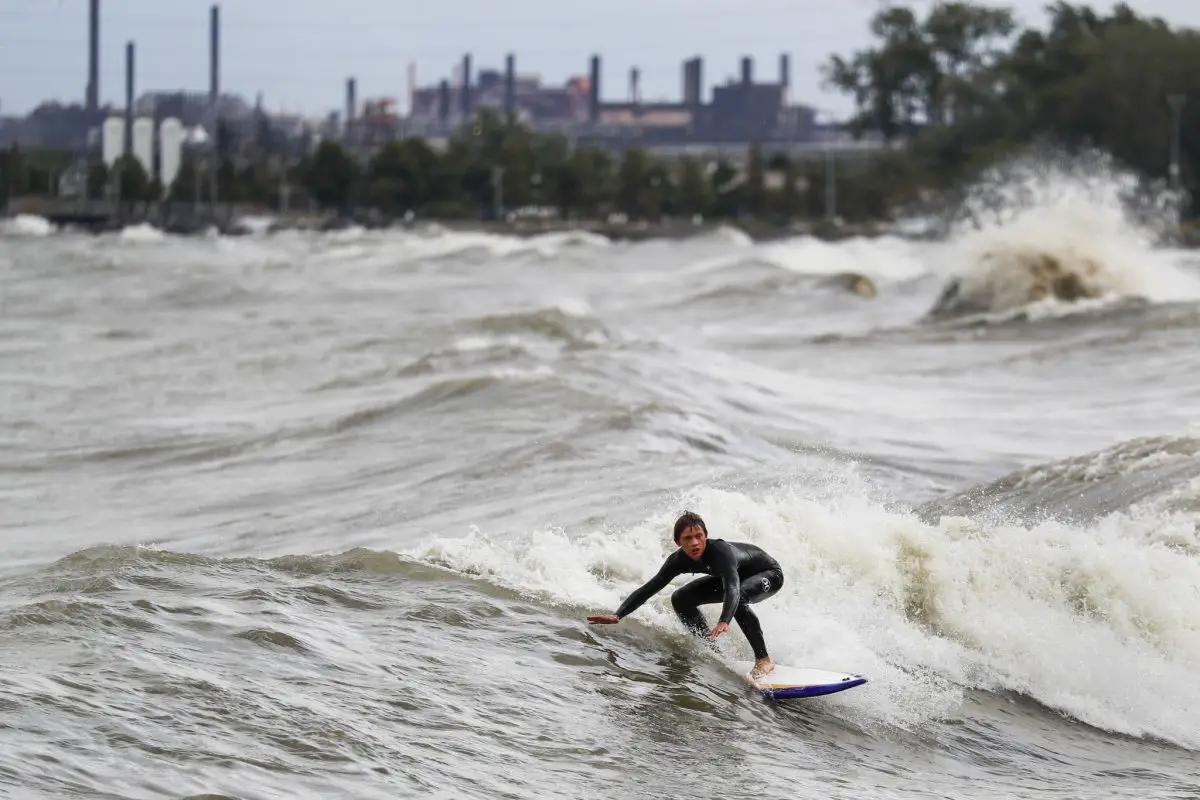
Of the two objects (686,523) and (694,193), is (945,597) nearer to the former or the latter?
(686,523)

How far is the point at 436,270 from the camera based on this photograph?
77.2 m

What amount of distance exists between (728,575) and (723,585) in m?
0.11

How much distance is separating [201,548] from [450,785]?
6672mm

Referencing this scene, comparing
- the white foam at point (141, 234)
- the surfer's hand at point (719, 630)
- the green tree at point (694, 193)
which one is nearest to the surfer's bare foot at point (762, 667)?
the surfer's hand at point (719, 630)

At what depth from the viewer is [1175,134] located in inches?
4055

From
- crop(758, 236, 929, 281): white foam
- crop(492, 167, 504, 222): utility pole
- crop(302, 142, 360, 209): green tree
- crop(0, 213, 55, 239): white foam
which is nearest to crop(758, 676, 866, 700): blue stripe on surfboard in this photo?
crop(758, 236, 929, 281): white foam

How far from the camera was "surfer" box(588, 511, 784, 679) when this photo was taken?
9914mm

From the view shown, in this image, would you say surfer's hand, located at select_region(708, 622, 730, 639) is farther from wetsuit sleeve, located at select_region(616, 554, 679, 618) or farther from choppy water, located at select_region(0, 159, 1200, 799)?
wetsuit sleeve, located at select_region(616, 554, 679, 618)

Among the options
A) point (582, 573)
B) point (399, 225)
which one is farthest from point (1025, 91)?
point (582, 573)

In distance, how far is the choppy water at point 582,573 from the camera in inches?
328

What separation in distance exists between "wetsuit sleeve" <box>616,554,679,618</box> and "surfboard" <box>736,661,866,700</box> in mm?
854

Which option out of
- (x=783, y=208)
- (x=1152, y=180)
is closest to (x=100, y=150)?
(x=783, y=208)

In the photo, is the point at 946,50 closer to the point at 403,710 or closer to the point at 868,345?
the point at 868,345

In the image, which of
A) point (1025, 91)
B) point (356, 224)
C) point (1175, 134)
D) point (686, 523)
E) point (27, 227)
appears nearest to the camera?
point (686, 523)
